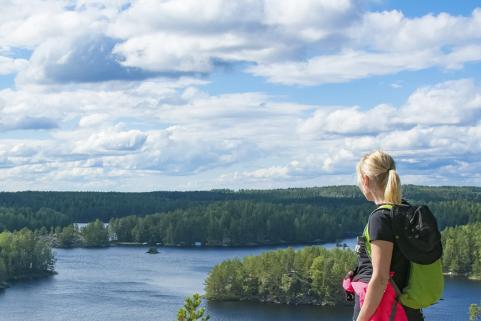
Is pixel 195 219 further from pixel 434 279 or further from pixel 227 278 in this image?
pixel 434 279

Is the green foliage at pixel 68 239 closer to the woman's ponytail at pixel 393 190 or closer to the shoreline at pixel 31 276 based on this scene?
the shoreline at pixel 31 276

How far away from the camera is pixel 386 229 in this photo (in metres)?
5.11

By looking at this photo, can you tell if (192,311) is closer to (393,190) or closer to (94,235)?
(393,190)

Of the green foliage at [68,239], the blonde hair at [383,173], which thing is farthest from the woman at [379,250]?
the green foliage at [68,239]

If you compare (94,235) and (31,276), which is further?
(94,235)

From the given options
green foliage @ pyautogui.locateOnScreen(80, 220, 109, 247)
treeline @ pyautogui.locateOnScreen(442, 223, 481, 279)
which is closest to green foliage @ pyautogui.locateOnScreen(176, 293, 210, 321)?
treeline @ pyautogui.locateOnScreen(442, 223, 481, 279)

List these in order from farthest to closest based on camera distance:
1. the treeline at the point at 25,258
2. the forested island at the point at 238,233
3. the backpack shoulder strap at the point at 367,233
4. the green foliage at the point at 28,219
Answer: the green foliage at the point at 28,219
the treeline at the point at 25,258
the forested island at the point at 238,233
the backpack shoulder strap at the point at 367,233

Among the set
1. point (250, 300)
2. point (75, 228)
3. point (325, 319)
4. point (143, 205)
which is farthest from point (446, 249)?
point (143, 205)

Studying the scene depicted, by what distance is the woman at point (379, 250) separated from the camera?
16.8 ft

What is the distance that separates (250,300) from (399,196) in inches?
2706

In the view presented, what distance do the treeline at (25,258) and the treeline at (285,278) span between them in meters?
29.7

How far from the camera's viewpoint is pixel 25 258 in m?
95.0

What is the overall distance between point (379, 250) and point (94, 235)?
13251 cm

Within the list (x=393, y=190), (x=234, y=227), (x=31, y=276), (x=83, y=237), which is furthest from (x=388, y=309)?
(x=234, y=227)
